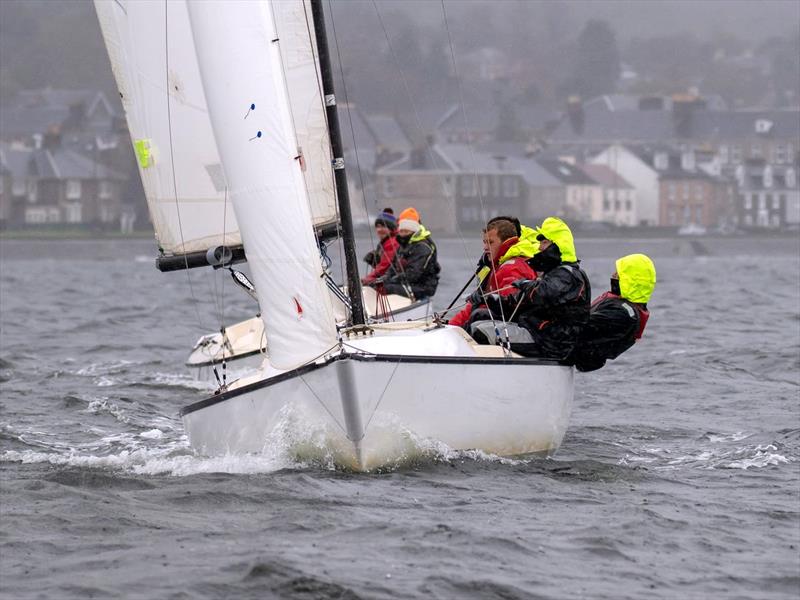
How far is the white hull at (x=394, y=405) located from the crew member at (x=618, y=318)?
25 cm

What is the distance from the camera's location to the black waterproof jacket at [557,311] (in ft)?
24.4

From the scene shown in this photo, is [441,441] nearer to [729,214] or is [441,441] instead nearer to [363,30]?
[729,214]

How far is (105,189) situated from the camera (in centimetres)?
6725

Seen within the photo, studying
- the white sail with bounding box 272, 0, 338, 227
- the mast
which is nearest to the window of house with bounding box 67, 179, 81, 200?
the white sail with bounding box 272, 0, 338, 227

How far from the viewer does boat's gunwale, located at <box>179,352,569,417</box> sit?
6.79m

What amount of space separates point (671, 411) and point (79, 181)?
60.5 metres

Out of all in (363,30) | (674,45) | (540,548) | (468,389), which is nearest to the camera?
(540,548)

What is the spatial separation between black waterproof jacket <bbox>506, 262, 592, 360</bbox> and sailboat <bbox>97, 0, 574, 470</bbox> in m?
0.26

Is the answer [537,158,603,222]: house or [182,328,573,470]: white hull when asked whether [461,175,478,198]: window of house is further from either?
[182,328,573,470]: white hull

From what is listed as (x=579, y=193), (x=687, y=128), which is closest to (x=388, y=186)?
(x=579, y=193)

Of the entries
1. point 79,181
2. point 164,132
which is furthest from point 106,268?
point 164,132

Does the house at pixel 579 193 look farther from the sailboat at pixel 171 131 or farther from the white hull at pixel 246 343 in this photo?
the sailboat at pixel 171 131

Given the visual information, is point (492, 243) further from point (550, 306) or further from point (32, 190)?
point (32, 190)

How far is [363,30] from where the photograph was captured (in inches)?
3268
